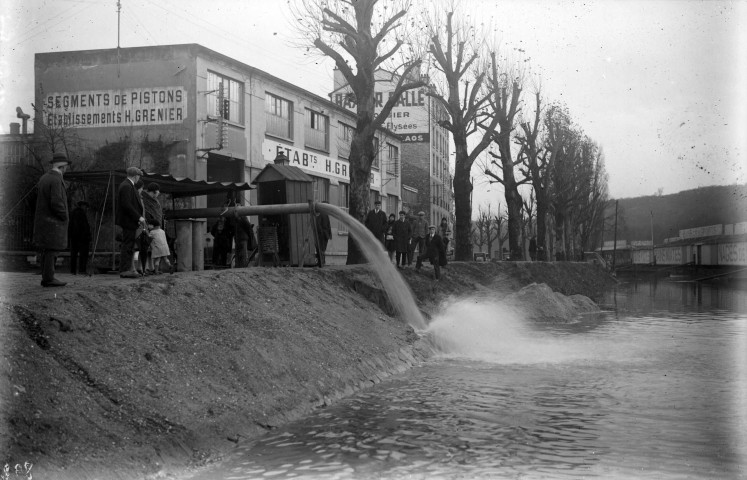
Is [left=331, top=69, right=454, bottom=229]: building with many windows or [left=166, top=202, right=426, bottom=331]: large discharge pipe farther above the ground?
[left=331, top=69, right=454, bottom=229]: building with many windows

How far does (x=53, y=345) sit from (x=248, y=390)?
6.97ft

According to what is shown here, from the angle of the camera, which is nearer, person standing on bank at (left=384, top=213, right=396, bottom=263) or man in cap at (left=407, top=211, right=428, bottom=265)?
person standing on bank at (left=384, top=213, right=396, bottom=263)

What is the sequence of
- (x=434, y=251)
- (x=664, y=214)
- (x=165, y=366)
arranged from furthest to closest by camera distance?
(x=664, y=214) → (x=434, y=251) → (x=165, y=366)

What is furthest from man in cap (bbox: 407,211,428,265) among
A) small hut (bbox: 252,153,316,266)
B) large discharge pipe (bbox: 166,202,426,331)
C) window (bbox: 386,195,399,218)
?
window (bbox: 386,195,399,218)

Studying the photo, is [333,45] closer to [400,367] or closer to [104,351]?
[400,367]

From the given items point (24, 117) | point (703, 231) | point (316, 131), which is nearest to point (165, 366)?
point (24, 117)

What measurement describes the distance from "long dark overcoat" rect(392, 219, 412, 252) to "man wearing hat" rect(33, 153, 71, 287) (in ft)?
41.4

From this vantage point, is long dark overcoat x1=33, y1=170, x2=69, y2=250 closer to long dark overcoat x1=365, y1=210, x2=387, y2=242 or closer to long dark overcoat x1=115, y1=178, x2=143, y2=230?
long dark overcoat x1=115, y1=178, x2=143, y2=230

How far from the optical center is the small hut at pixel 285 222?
15.9m

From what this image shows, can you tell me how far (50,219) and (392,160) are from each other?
1496 inches

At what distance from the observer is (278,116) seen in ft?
98.5

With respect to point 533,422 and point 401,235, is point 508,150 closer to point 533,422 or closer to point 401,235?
point 401,235

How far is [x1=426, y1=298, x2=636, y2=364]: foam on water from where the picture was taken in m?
12.8

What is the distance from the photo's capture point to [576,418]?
25.0 feet
